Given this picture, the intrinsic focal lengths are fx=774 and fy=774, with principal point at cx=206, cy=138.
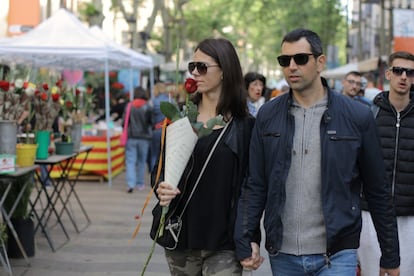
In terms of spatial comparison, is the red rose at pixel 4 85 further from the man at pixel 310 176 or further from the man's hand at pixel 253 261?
the man's hand at pixel 253 261

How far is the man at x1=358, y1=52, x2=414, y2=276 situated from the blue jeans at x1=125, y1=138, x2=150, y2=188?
372 inches

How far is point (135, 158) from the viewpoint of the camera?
1422 cm

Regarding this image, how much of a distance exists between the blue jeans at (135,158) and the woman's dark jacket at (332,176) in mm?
10434

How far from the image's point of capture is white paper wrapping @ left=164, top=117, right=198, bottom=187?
3.66 metres

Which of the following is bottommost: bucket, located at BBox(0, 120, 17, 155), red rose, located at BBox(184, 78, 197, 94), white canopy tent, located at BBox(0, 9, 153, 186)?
bucket, located at BBox(0, 120, 17, 155)

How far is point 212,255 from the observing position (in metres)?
3.86

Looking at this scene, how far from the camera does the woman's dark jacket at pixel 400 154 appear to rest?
4.69 metres

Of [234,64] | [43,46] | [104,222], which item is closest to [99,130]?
[43,46]

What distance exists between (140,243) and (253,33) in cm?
7581

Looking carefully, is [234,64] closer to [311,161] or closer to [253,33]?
[311,161]

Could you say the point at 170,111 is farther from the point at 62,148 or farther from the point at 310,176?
the point at 62,148

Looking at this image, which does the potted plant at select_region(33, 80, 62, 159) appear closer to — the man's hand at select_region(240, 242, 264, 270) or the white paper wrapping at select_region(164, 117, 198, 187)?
the white paper wrapping at select_region(164, 117, 198, 187)

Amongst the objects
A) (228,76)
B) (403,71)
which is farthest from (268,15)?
(228,76)

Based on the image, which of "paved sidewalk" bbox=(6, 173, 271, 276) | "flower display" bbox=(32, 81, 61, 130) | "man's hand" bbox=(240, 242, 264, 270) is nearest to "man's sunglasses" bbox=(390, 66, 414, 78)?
"man's hand" bbox=(240, 242, 264, 270)
